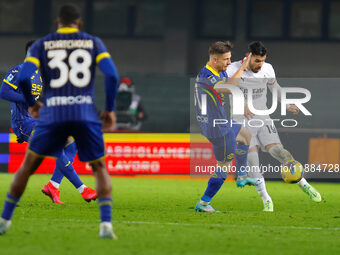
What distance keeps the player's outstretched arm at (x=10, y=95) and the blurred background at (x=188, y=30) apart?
1628 centimetres

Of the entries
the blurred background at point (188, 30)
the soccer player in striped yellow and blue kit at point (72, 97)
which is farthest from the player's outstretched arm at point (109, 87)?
the blurred background at point (188, 30)

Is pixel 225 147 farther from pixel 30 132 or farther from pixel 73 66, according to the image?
pixel 73 66

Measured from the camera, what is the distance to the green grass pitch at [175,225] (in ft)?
23.3

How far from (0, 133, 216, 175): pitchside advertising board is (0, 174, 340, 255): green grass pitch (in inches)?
107

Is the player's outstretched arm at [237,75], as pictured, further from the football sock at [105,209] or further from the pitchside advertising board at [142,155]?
the pitchside advertising board at [142,155]

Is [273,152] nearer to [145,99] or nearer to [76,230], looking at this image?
[76,230]

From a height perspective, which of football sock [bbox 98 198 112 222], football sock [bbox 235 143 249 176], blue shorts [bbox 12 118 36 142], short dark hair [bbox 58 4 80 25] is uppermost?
short dark hair [bbox 58 4 80 25]

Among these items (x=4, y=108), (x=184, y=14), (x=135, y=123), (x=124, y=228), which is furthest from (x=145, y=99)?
(x=124, y=228)

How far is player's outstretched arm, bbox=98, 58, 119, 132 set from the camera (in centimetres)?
705

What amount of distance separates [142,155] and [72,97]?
9.41 m

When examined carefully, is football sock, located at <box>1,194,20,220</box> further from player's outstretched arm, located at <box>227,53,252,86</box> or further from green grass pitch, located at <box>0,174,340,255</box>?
player's outstretched arm, located at <box>227,53,252,86</box>

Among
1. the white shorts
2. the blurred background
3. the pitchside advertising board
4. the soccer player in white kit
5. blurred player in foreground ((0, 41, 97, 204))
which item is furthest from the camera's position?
the blurred background

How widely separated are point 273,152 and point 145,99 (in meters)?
8.48

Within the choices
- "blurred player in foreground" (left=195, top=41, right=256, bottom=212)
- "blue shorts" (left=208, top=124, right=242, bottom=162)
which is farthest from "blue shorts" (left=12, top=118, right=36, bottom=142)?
"blue shorts" (left=208, top=124, right=242, bottom=162)
